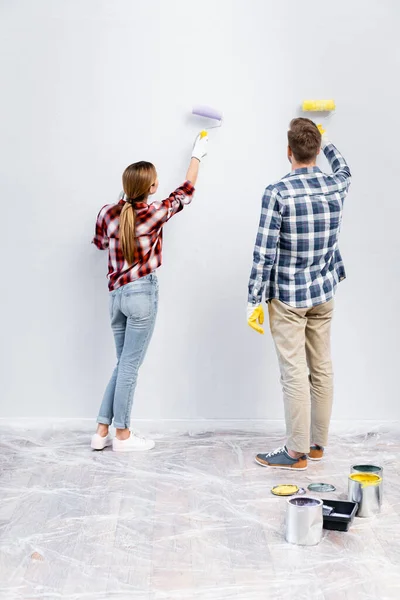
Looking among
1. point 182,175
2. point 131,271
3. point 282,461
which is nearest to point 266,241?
point 131,271

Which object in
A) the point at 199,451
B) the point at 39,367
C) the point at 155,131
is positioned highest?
the point at 155,131

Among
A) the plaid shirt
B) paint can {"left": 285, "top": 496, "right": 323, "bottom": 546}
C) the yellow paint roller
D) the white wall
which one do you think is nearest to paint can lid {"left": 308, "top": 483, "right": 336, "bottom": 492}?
paint can {"left": 285, "top": 496, "right": 323, "bottom": 546}

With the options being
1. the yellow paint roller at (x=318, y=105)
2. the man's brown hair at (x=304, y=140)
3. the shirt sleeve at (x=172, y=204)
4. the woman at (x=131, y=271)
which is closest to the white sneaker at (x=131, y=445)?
the woman at (x=131, y=271)

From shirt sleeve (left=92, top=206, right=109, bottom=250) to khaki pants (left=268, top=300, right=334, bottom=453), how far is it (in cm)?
67

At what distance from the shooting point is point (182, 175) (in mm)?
3402

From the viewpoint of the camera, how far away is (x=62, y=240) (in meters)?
3.45

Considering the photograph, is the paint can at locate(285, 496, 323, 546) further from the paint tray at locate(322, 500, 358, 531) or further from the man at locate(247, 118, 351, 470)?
the man at locate(247, 118, 351, 470)

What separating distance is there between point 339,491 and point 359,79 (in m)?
1.60

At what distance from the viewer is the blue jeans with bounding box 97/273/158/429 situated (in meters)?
3.14

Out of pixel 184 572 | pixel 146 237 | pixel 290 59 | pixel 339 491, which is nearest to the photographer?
pixel 184 572

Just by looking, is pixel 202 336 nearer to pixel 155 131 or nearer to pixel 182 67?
pixel 155 131

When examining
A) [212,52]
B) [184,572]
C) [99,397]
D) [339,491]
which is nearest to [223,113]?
[212,52]

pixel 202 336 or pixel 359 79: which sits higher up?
pixel 359 79

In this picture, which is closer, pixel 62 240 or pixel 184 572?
pixel 184 572
